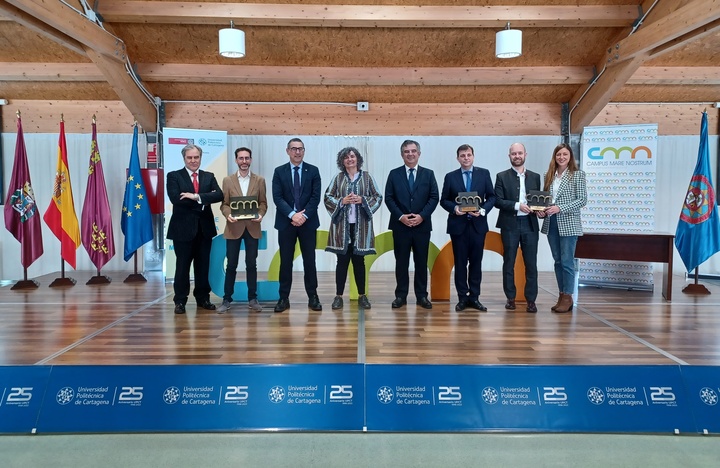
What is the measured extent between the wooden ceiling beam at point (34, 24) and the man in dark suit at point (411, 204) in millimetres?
3634

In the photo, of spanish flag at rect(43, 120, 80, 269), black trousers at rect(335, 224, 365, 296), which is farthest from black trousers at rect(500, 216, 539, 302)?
spanish flag at rect(43, 120, 80, 269)

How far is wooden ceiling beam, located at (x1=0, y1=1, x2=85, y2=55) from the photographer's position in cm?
485

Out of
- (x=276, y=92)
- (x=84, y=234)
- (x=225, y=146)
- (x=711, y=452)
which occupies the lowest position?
(x=711, y=452)

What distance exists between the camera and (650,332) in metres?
4.18

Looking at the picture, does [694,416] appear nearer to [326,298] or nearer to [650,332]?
[650,332]

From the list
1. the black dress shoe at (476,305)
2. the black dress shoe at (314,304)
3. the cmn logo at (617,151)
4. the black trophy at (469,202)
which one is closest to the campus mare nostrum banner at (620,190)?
the cmn logo at (617,151)

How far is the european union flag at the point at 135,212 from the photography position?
672cm

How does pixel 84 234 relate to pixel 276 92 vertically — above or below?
below

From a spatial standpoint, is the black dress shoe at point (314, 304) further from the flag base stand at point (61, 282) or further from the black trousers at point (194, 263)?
the flag base stand at point (61, 282)

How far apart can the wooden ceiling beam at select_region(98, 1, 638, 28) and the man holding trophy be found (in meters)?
2.27

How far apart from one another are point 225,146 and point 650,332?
541 cm

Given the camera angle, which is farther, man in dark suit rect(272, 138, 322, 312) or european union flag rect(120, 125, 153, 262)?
european union flag rect(120, 125, 153, 262)

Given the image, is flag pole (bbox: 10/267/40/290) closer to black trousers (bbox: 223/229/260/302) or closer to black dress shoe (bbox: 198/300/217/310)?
black dress shoe (bbox: 198/300/217/310)

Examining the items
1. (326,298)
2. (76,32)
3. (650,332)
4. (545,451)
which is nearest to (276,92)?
(76,32)
